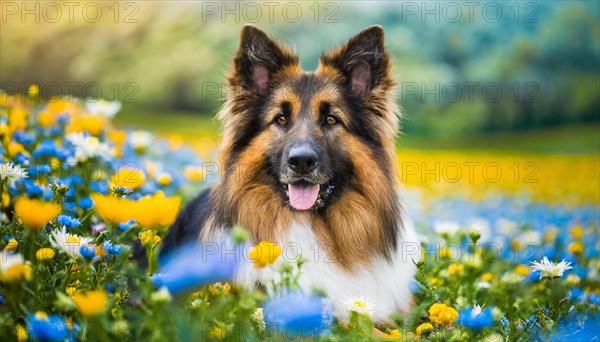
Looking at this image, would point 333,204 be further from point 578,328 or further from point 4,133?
point 4,133

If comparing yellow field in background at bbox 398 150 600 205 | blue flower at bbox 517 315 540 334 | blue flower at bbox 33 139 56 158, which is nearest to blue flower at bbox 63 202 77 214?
blue flower at bbox 33 139 56 158

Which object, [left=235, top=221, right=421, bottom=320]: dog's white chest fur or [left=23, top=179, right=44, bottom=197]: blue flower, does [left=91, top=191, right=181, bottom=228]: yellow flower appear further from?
[left=235, top=221, right=421, bottom=320]: dog's white chest fur

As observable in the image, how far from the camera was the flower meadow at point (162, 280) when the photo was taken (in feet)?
8.44

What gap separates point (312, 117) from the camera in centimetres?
412

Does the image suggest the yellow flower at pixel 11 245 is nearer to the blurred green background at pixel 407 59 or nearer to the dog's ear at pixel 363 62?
the dog's ear at pixel 363 62

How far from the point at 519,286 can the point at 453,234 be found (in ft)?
1.79

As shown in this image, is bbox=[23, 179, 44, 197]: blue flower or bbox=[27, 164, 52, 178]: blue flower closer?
bbox=[23, 179, 44, 197]: blue flower

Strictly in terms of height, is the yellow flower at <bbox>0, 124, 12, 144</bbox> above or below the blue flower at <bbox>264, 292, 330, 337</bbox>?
above

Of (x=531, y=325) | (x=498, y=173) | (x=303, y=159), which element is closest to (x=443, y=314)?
(x=531, y=325)

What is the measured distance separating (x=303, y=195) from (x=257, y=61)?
981mm

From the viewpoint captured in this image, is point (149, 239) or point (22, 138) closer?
point (149, 239)

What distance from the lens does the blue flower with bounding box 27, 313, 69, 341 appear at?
2.48 metres

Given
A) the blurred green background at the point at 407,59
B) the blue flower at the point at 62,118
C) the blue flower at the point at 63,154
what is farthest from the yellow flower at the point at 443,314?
the blurred green background at the point at 407,59

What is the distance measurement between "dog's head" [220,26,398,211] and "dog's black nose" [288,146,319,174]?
5cm
